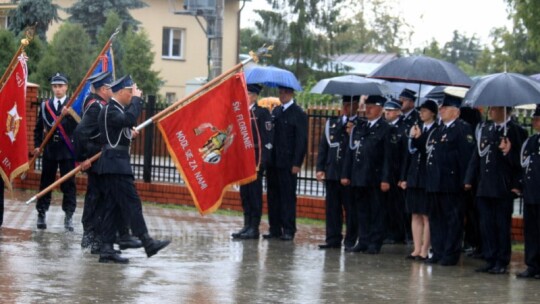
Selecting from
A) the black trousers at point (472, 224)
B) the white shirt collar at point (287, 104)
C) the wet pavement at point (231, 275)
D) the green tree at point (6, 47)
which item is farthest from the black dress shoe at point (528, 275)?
the green tree at point (6, 47)

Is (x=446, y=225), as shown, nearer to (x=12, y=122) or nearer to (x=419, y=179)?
(x=419, y=179)

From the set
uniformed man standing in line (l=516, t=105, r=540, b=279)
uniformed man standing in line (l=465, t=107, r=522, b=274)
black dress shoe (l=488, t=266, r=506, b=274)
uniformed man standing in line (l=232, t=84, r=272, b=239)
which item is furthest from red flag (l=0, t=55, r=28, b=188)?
uniformed man standing in line (l=516, t=105, r=540, b=279)

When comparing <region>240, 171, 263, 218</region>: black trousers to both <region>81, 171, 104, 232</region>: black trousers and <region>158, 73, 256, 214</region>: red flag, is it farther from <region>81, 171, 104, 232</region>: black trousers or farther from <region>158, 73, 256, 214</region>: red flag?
<region>81, 171, 104, 232</region>: black trousers

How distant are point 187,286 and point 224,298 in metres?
0.66

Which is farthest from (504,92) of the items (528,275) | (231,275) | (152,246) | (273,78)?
(152,246)

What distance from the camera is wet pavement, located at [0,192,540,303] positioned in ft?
35.2

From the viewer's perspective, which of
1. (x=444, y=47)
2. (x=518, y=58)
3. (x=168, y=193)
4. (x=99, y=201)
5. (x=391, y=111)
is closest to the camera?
(x=99, y=201)

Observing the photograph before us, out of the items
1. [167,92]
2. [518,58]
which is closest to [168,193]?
[167,92]

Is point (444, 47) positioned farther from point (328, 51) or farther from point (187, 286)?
point (187, 286)

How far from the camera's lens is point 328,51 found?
184ft

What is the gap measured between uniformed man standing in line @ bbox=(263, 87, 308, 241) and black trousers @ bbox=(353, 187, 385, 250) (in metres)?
1.25

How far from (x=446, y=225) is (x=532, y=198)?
147 cm

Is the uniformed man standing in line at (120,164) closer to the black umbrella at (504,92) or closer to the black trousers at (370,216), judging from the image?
the black trousers at (370,216)

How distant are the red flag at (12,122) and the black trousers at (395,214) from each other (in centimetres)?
458
